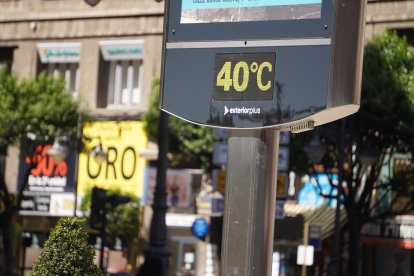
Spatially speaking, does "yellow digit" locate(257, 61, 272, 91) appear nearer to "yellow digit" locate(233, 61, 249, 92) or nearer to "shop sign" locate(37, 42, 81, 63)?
"yellow digit" locate(233, 61, 249, 92)

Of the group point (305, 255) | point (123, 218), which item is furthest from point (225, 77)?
point (123, 218)

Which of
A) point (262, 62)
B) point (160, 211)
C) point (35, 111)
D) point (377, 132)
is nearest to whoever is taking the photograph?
point (262, 62)

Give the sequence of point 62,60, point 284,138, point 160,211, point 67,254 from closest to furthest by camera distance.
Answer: point 67,254 < point 160,211 < point 284,138 < point 62,60

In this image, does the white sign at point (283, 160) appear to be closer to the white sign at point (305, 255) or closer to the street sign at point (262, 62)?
the white sign at point (305, 255)

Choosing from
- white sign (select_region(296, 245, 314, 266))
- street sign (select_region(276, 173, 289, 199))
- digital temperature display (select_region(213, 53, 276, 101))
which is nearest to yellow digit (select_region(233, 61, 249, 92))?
digital temperature display (select_region(213, 53, 276, 101))

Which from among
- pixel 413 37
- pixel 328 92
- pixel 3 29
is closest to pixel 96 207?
pixel 328 92

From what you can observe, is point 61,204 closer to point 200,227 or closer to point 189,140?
point 200,227

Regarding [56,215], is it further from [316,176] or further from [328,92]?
[328,92]

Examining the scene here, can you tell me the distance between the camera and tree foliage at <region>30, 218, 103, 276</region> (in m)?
9.55

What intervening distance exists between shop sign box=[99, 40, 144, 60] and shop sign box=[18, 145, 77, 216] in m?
3.52

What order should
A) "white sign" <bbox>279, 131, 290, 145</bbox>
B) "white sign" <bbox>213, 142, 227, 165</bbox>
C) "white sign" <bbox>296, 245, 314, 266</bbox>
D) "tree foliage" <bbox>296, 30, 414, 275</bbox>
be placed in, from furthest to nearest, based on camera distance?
"tree foliage" <bbox>296, 30, 414, 275</bbox>
"white sign" <bbox>213, 142, 227, 165</bbox>
"white sign" <bbox>279, 131, 290, 145</bbox>
"white sign" <bbox>296, 245, 314, 266</bbox>

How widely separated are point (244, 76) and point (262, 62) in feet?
0.64

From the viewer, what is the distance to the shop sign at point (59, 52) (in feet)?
124

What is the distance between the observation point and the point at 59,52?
125 feet
